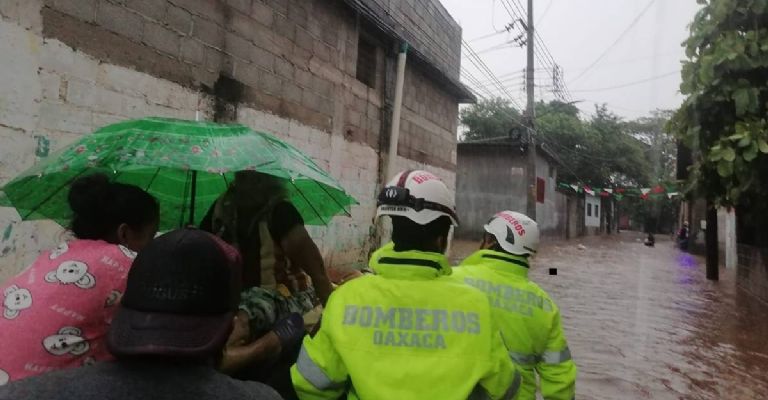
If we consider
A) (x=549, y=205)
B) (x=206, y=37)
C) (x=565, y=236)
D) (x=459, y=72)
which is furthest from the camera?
(x=565, y=236)

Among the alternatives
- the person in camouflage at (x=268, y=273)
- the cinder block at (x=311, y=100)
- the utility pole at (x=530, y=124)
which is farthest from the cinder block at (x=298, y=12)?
the utility pole at (x=530, y=124)

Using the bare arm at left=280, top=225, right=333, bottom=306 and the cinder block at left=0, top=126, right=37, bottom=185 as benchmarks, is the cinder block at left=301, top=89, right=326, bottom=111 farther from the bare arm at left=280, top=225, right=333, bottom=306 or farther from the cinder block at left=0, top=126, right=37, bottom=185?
the bare arm at left=280, top=225, right=333, bottom=306

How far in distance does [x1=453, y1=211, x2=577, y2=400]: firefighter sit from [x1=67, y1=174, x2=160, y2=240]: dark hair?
1.26m

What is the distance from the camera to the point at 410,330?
5.26 feet

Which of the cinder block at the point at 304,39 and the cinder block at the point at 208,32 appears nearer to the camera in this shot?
the cinder block at the point at 208,32

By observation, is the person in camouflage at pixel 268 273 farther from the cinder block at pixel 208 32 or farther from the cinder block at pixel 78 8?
the cinder block at pixel 208 32

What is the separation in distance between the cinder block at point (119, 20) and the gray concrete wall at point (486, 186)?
19.1m

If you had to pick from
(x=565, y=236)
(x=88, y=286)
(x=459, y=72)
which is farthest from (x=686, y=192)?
(x=565, y=236)

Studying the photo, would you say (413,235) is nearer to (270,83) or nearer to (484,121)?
(270,83)

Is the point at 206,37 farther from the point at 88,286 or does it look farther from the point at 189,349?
the point at 189,349

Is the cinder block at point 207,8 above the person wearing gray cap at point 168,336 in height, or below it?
above

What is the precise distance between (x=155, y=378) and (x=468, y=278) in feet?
5.28

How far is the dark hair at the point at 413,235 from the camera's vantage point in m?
1.71

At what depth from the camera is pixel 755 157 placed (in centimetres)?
675
